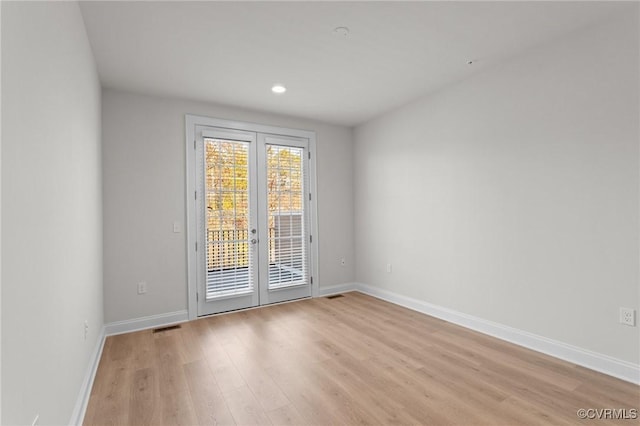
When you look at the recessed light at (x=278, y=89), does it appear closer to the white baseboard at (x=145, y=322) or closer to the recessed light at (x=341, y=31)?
the recessed light at (x=341, y=31)

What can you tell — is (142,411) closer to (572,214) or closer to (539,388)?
(539,388)

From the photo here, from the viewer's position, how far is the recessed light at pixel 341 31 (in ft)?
8.07

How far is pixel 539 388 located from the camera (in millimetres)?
2213

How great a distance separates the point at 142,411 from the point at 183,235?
212cm

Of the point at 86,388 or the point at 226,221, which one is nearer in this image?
the point at 86,388

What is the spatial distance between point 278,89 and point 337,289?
3042 mm

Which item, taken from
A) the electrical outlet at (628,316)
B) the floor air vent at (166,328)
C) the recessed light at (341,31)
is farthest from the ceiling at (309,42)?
the floor air vent at (166,328)

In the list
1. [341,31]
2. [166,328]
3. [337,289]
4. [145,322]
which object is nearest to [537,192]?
[341,31]

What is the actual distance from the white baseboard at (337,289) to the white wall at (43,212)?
307 cm

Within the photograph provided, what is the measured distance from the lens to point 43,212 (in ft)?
4.51

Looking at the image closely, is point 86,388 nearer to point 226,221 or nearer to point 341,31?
point 226,221

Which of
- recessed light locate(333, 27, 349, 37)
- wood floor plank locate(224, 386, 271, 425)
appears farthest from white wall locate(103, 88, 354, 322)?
recessed light locate(333, 27, 349, 37)

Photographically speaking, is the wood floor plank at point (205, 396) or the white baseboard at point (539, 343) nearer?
the wood floor plank at point (205, 396)

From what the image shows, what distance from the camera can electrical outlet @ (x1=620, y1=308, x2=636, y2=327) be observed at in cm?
229
